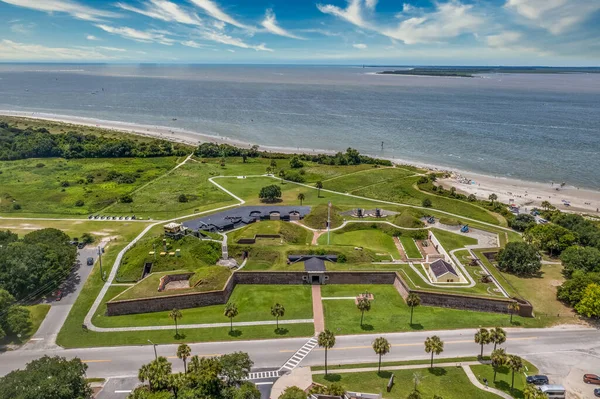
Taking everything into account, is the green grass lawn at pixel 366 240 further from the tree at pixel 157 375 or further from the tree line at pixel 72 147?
the tree line at pixel 72 147

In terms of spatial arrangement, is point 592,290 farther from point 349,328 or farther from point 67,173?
point 67,173

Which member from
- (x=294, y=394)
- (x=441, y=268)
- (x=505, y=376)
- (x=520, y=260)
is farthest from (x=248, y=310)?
(x=520, y=260)

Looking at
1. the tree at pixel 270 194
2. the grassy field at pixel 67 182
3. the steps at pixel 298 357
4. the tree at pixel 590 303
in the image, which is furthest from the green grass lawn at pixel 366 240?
the grassy field at pixel 67 182

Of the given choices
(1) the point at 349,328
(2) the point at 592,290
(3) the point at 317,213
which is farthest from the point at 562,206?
(1) the point at 349,328

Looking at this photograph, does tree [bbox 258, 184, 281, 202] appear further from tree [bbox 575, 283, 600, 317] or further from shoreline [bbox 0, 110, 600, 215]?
tree [bbox 575, 283, 600, 317]

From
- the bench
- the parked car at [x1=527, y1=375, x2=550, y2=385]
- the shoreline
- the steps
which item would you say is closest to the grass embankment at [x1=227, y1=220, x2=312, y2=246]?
the steps

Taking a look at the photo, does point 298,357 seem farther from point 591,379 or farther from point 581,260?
point 581,260
